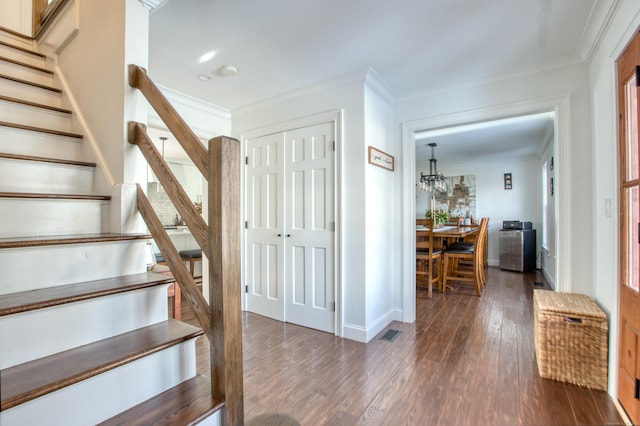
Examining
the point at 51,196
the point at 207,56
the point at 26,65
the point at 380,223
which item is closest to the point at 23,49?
the point at 26,65

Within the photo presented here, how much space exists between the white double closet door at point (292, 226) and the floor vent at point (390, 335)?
49 centimetres

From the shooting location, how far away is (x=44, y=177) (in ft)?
5.30

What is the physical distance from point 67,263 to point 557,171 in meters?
3.28

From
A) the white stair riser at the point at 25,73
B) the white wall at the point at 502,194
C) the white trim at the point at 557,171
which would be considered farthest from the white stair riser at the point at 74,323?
the white wall at the point at 502,194

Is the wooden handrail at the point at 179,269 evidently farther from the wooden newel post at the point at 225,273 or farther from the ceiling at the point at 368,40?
the ceiling at the point at 368,40

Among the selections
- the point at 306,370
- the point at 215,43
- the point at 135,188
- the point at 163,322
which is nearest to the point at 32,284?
the point at 163,322

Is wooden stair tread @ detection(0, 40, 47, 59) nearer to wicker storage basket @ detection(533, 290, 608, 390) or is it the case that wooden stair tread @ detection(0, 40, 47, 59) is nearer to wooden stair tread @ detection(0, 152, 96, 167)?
wooden stair tread @ detection(0, 152, 96, 167)

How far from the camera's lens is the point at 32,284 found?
1.16 m

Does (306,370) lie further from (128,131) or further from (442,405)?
(128,131)

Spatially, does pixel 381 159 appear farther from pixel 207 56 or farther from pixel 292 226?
pixel 207 56

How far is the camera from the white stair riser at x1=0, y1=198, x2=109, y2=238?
1.34 metres

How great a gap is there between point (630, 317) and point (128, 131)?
2830 millimetres

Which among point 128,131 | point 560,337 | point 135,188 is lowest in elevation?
point 560,337

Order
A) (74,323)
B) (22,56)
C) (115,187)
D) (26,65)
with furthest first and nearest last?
(22,56)
(26,65)
(115,187)
(74,323)
